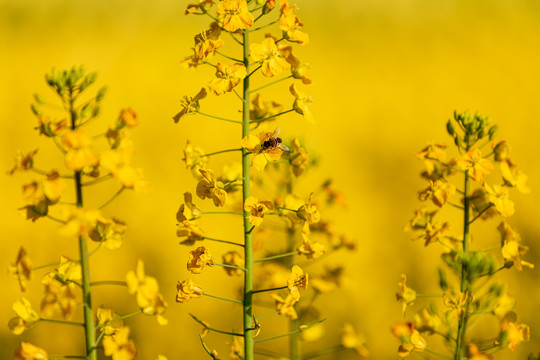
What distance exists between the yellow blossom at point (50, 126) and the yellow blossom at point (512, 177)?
1123mm

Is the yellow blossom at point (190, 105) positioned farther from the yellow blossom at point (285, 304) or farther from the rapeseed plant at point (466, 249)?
the rapeseed plant at point (466, 249)

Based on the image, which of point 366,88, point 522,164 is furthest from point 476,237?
point 366,88

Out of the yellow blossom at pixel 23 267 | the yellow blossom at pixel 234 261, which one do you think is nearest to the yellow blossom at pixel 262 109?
the yellow blossom at pixel 234 261

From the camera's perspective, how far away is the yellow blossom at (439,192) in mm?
2033

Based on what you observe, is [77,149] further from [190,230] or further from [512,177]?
[512,177]

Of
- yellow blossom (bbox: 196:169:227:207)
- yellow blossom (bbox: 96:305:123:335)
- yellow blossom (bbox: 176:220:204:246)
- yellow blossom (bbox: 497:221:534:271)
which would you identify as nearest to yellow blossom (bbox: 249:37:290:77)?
yellow blossom (bbox: 196:169:227:207)

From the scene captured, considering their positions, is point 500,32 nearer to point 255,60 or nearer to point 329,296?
point 329,296

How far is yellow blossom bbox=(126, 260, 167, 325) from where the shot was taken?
6.12 feet

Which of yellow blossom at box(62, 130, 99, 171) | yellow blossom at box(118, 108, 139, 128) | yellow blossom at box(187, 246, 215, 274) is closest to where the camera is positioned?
yellow blossom at box(62, 130, 99, 171)

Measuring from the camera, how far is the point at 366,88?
413 centimetres

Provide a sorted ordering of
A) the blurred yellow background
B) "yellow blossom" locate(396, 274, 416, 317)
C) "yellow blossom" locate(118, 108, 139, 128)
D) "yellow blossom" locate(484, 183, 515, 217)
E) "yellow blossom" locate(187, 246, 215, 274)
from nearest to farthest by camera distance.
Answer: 1. "yellow blossom" locate(118, 108, 139, 128)
2. "yellow blossom" locate(187, 246, 215, 274)
3. "yellow blossom" locate(484, 183, 515, 217)
4. "yellow blossom" locate(396, 274, 416, 317)
5. the blurred yellow background

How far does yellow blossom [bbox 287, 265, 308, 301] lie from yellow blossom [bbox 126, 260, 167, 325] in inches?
12.4

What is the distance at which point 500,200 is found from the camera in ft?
6.64

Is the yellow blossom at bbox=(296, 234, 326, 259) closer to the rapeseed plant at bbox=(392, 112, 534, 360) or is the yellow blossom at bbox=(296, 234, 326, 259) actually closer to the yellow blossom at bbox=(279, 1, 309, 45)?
the rapeseed plant at bbox=(392, 112, 534, 360)
